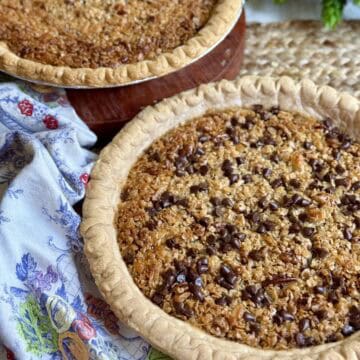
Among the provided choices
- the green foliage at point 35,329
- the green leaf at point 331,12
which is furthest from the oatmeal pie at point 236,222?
the green leaf at point 331,12

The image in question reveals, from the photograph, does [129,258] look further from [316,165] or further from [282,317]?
[316,165]

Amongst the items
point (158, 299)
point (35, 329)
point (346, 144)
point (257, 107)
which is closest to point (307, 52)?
point (257, 107)

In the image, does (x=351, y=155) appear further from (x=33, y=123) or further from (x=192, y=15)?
(x=33, y=123)

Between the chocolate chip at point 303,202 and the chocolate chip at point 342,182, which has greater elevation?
the chocolate chip at point 342,182

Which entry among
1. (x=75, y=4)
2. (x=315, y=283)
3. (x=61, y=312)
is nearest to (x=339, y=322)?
(x=315, y=283)

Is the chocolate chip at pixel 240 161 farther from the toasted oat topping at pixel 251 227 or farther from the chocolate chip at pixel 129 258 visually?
the chocolate chip at pixel 129 258
